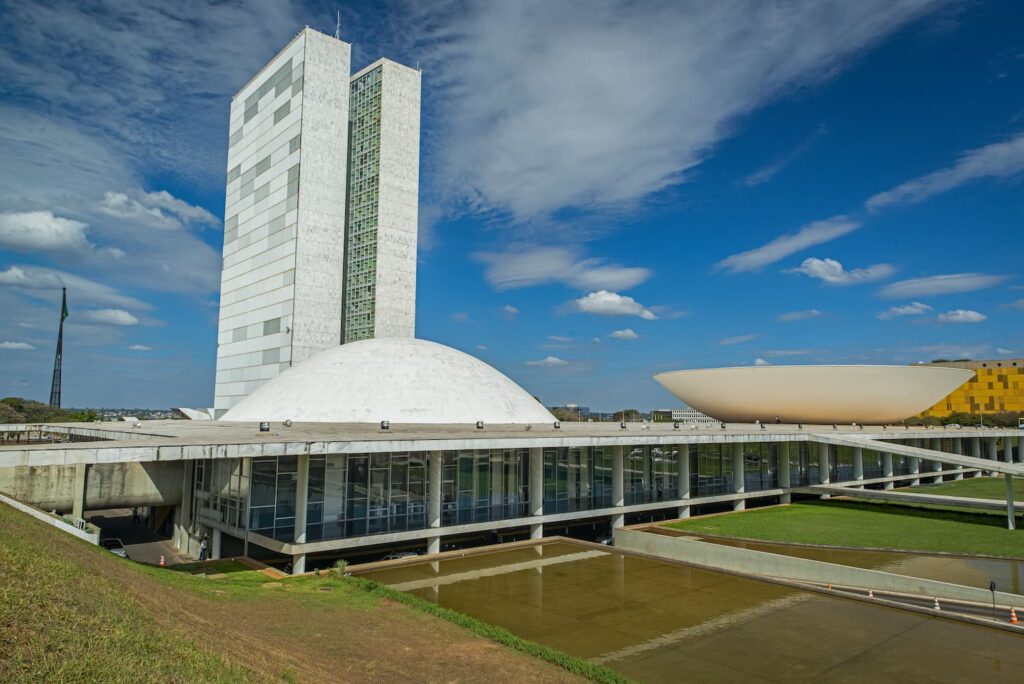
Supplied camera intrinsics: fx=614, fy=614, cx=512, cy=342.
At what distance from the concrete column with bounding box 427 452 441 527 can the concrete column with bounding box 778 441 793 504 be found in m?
22.2

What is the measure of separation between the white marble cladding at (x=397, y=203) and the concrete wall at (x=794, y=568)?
98.0 ft

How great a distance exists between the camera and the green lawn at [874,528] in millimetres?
22531

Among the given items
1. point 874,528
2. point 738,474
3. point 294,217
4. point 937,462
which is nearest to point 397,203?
point 294,217

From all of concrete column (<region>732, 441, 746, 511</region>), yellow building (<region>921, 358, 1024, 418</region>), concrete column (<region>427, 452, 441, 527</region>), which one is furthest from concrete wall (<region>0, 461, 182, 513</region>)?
yellow building (<region>921, 358, 1024, 418</region>)

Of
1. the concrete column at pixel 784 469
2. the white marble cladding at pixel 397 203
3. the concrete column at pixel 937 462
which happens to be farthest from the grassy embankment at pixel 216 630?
the concrete column at pixel 937 462

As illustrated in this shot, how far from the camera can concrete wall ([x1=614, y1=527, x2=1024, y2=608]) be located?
16188mm

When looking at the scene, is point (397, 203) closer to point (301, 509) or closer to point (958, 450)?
point (301, 509)

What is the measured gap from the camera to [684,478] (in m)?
30.2

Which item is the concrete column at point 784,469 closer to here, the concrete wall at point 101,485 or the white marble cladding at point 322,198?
the concrete wall at point 101,485

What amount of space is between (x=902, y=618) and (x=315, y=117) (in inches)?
1936

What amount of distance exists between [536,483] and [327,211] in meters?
33.4

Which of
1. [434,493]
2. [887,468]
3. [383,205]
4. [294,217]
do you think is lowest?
[887,468]

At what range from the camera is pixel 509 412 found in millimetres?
33500

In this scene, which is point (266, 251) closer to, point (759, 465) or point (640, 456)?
point (640, 456)
